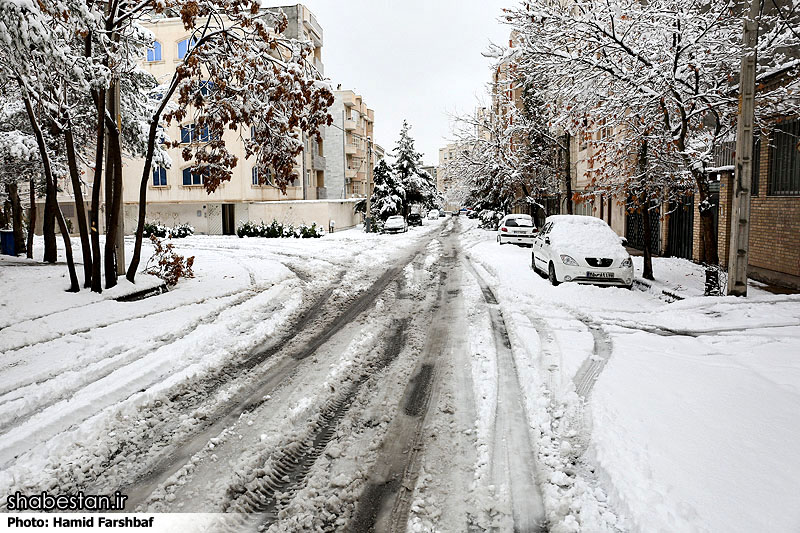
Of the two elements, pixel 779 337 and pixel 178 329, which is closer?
pixel 779 337

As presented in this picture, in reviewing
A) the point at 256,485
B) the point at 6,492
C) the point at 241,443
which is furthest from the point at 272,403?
the point at 6,492

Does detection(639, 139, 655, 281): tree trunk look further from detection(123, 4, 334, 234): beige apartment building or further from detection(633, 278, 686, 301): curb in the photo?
detection(123, 4, 334, 234): beige apartment building

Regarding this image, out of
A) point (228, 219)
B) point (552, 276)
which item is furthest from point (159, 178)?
point (552, 276)

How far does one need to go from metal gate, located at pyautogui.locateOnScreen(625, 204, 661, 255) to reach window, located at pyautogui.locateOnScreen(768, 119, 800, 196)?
7055 millimetres

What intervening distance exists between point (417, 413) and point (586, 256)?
855 cm

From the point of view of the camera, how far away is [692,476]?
12.7 feet

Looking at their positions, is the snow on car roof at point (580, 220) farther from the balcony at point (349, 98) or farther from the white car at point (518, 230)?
the balcony at point (349, 98)

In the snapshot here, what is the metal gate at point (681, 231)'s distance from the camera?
19.1 metres

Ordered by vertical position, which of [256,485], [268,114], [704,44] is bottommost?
[256,485]

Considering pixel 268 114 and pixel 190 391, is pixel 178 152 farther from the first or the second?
pixel 190 391

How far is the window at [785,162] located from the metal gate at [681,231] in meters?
4.68

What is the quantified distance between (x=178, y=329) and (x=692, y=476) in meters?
7.40

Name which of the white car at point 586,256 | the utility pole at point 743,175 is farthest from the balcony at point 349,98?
the utility pole at point 743,175

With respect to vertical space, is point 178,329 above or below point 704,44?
below
